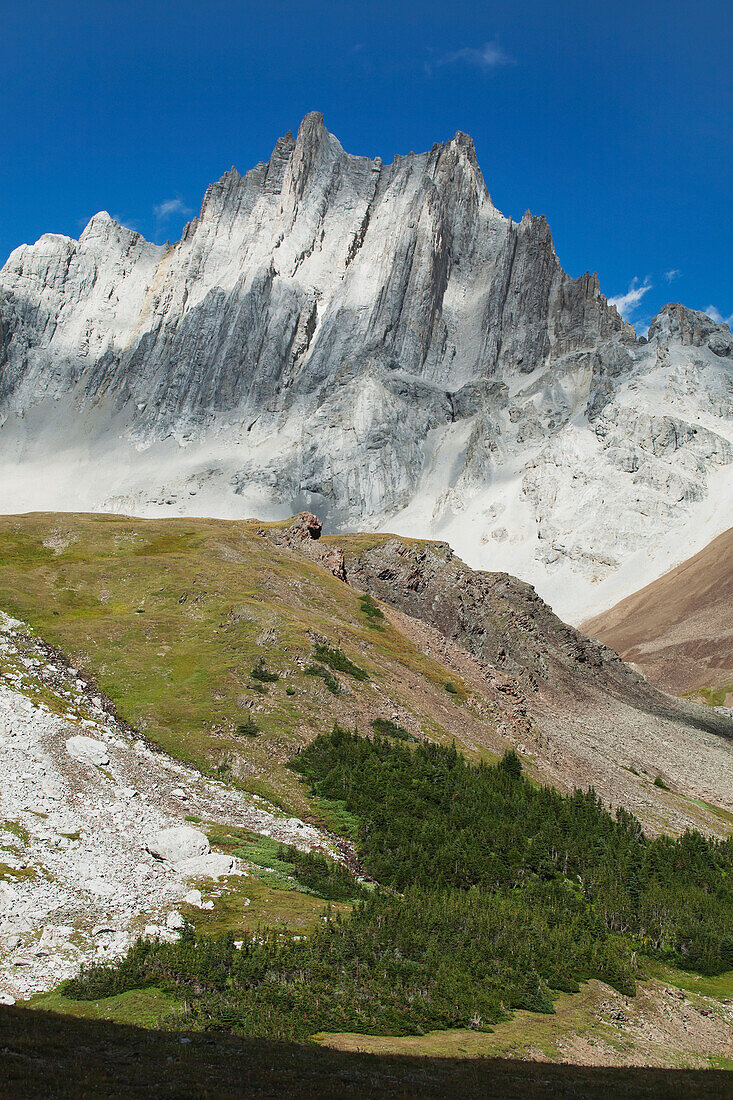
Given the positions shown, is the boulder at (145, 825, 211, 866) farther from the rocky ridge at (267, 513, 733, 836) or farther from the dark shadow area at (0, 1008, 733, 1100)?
the rocky ridge at (267, 513, 733, 836)

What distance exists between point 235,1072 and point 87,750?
20694 mm

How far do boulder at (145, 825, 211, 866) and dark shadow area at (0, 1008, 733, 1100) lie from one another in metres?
10.0

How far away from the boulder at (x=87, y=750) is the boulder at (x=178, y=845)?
6262 mm

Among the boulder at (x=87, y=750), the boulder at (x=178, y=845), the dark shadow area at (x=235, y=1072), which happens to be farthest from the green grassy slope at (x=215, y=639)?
the dark shadow area at (x=235, y=1072)

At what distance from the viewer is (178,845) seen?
96.0 feet

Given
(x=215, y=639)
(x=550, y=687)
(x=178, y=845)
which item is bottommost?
(x=178, y=845)

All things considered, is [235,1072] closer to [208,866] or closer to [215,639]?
[208,866]

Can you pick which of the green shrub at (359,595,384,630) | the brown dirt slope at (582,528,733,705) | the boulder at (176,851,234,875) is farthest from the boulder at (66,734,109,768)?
the brown dirt slope at (582,528,733,705)

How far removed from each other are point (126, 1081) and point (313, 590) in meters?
58.2

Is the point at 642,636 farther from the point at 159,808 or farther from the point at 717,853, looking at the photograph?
the point at 159,808

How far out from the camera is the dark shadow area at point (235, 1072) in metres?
15.0

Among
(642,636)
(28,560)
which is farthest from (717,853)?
(642,636)

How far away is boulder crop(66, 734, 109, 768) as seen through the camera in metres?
34.4

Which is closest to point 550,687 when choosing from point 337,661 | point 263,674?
point 337,661
